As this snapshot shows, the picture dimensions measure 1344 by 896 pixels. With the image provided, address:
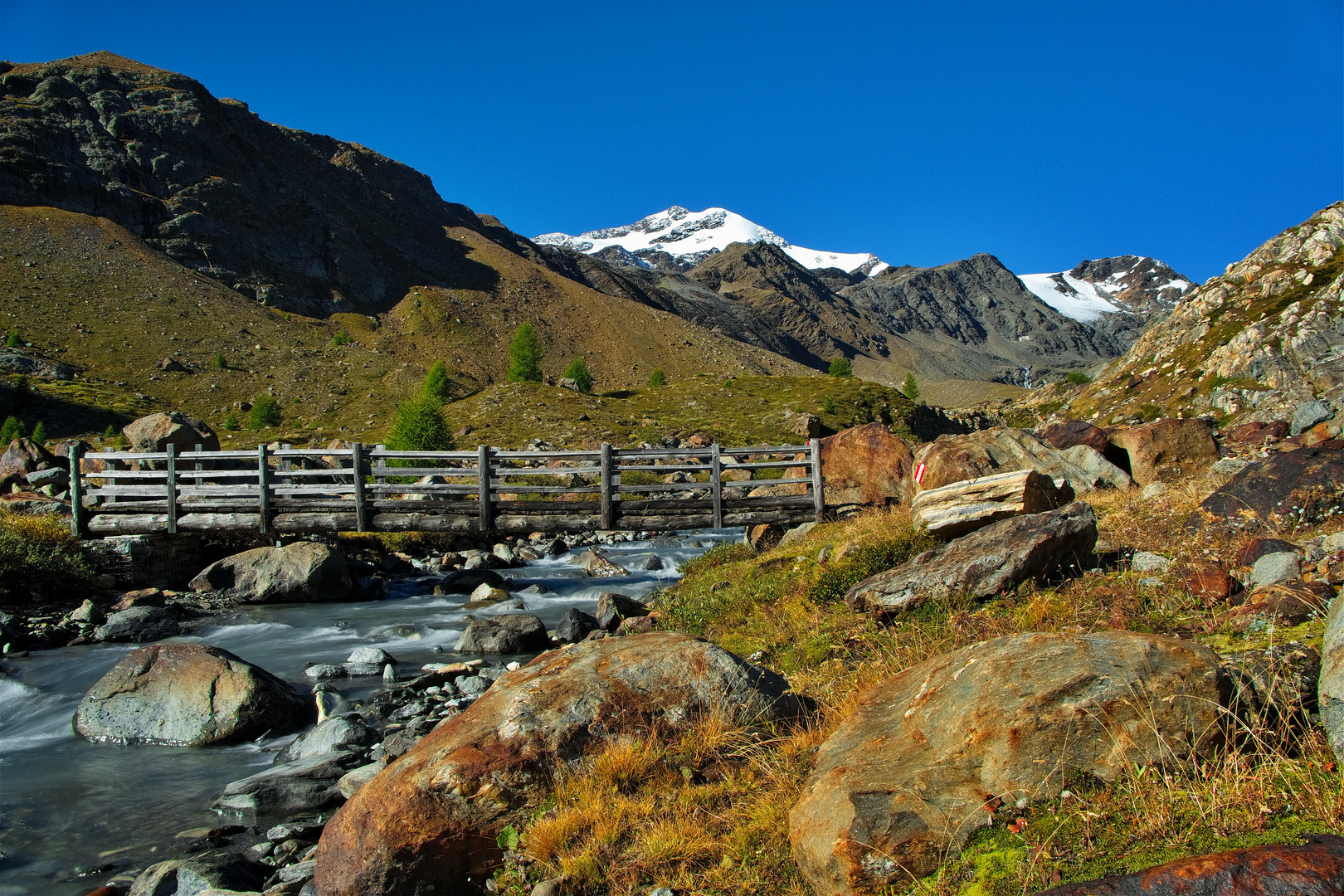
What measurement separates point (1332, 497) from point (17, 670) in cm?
1605

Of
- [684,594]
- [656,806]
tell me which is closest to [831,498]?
[684,594]

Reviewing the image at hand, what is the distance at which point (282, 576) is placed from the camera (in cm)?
1496

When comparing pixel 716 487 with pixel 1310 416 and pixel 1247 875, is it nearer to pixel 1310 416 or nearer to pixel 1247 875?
pixel 1310 416

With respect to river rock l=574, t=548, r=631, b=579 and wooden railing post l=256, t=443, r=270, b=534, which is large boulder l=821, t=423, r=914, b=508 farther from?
wooden railing post l=256, t=443, r=270, b=534

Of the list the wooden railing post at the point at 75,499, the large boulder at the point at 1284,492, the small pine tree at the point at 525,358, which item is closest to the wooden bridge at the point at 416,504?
the wooden railing post at the point at 75,499

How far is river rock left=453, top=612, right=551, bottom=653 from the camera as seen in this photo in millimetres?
11102

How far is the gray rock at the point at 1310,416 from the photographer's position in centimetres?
1309

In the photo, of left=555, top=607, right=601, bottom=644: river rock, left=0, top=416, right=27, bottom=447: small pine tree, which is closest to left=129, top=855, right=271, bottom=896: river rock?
left=555, top=607, right=601, bottom=644: river rock

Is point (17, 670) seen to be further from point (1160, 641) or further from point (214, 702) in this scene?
point (1160, 641)

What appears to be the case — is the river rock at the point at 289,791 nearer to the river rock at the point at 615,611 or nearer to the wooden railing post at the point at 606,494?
the river rock at the point at 615,611

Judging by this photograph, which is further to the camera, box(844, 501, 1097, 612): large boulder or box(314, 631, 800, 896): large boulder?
box(844, 501, 1097, 612): large boulder

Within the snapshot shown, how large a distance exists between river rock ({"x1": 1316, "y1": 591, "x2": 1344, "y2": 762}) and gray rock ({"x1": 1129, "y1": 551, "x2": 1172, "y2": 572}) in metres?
3.42

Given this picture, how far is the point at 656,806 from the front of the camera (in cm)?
442

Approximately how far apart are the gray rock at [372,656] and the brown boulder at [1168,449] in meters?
13.3
